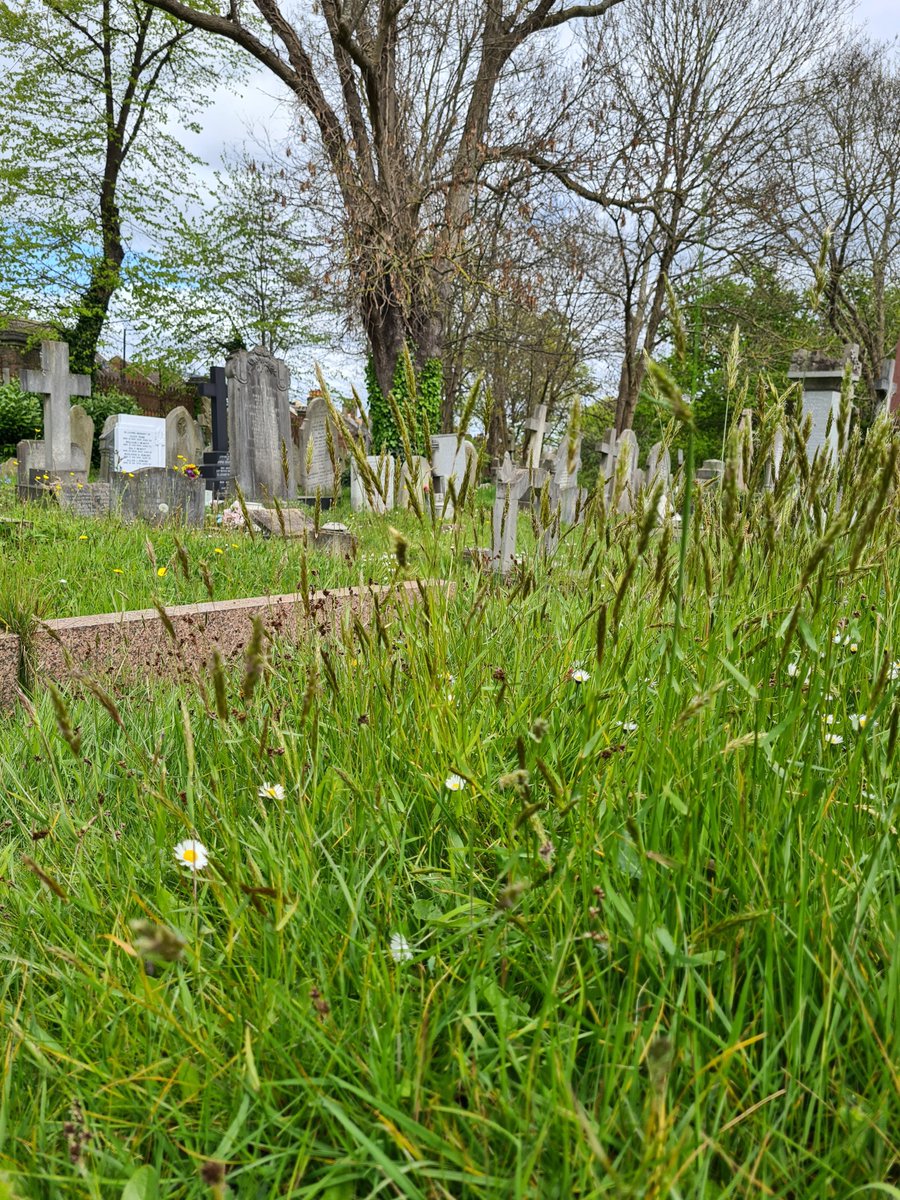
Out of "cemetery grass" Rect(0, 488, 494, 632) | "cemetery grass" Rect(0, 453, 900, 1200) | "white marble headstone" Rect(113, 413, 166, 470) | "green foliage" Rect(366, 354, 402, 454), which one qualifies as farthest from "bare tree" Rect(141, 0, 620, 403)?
"cemetery grass" Rect(0, 453, 900, 1200)

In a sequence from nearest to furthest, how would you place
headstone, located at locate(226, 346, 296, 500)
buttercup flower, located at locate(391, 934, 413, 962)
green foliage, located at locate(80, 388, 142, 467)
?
1. buttercup flower, located at locate(391, 934, 413, 962)
2. headstone, located at locate(226, 346, 296, 500)
3. green foliage, located at locate(80, 388, 142, 467)

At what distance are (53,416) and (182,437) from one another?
4.16 m

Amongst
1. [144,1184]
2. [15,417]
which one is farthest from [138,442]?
[144,1184]

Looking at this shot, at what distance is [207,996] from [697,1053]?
2.03 feet

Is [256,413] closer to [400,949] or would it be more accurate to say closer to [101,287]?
[400,949]

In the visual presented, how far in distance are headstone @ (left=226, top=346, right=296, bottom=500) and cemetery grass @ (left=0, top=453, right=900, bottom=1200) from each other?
876cm

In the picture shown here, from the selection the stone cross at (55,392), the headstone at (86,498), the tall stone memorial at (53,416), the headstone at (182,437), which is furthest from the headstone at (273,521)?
the headstone at (182,437)

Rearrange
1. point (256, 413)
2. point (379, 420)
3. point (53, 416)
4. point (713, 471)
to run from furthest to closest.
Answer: point (379, 420), point (256, 413), point (53, 416), point (713, 471)

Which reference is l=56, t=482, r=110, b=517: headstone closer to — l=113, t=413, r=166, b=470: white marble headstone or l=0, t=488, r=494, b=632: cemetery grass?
l=0, t=488, r=494, b=632: cemetery grass

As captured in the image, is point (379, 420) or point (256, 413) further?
point (379, 420)

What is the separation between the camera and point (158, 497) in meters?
7.73

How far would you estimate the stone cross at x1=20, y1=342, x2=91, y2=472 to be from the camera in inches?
379

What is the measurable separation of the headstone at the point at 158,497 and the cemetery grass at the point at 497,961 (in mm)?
6366

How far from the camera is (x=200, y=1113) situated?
0.93 meters
